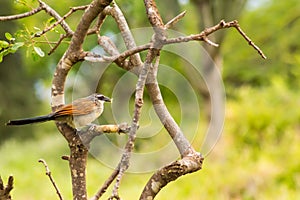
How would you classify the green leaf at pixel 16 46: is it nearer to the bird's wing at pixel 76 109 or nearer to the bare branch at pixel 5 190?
the bird's wing at pixel 76 109

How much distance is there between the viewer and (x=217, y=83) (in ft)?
24.9

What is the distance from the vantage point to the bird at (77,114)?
1643mm

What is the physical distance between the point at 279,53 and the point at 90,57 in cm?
1080

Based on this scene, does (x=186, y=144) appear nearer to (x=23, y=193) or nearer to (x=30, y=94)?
(x=23, y=193)

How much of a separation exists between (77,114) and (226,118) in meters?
6.80

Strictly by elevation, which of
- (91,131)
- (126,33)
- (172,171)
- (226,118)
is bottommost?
(172,171)

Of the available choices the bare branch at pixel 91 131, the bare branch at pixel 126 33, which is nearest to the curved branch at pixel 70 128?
the bare branch at pixel 91 131

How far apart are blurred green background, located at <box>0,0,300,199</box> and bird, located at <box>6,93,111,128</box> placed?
0.59ft

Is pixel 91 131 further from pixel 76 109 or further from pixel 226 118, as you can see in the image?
pixel 226 118

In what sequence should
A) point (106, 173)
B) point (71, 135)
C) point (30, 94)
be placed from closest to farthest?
1. point (71, 135)
2. point (106, 173)
3. point (30, 94)

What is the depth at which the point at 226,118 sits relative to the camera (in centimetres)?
836

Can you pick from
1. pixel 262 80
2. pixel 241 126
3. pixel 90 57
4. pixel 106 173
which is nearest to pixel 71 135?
pixel 90 57

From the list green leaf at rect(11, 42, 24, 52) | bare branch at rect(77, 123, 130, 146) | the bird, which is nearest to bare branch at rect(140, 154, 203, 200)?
bare branch at rect(77, 123, 130, 146)

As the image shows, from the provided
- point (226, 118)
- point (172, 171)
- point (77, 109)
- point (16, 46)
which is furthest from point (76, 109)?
point (226, 118)
